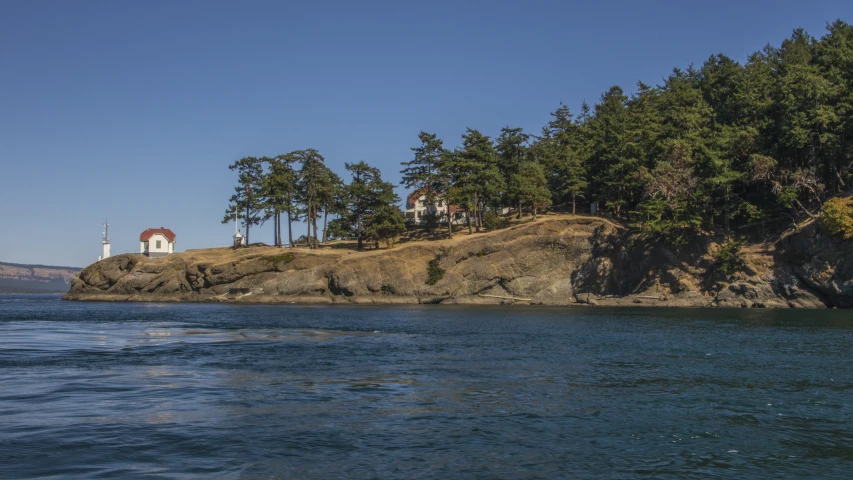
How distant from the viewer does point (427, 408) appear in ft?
60.1

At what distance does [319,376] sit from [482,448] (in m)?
11.3

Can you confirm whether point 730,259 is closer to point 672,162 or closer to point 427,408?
point 672,162

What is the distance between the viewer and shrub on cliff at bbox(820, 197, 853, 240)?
63656 millimetres

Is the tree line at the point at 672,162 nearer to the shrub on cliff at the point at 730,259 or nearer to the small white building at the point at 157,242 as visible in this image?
the shrub on cliff at the point at 730,259

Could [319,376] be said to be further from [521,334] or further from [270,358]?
[521,334]

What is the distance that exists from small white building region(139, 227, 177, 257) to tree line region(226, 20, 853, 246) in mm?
29740

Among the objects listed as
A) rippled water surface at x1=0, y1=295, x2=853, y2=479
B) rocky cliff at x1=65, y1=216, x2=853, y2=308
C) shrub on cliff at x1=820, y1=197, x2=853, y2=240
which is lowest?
rippled water surface at x1=0, y1=295, x2=853, y2=479

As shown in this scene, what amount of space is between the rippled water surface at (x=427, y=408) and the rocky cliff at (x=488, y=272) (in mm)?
41081

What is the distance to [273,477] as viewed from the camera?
12031 millimetres

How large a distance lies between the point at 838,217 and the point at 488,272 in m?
41.4

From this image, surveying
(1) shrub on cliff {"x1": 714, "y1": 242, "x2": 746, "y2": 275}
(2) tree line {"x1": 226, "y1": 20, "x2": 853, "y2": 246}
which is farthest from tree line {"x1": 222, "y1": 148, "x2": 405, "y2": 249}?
(1) shrub on cliff {"x1": 714, "y1": 242, "x2": 746, "y2": 275}

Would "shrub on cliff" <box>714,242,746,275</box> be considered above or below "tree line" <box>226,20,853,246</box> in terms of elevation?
below

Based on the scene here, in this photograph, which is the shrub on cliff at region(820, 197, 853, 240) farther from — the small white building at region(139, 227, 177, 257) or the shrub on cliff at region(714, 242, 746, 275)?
the small white building at region(139, 227, 177, 257)

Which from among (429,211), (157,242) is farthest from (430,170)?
(157,242)
